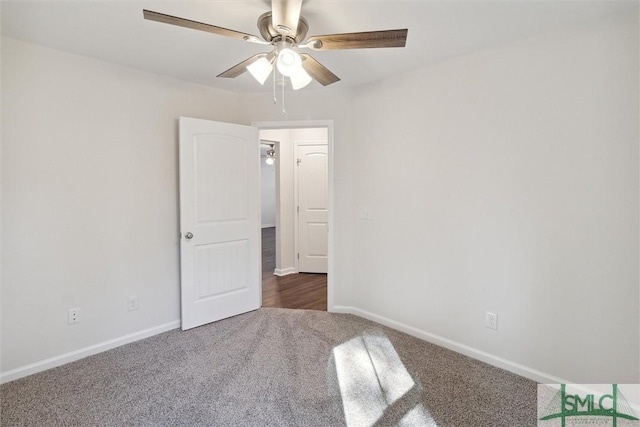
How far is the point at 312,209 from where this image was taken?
205 inches

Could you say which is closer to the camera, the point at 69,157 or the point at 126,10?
the point at 126,10

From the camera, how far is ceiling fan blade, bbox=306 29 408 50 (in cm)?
165

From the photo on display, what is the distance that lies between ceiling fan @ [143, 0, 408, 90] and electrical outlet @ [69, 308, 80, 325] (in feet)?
7.10

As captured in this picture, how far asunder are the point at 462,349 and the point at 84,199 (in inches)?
123

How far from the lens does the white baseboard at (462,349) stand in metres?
2.29

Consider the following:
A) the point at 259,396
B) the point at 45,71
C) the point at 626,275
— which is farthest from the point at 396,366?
the point at 45,71

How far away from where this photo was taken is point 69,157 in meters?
2.55

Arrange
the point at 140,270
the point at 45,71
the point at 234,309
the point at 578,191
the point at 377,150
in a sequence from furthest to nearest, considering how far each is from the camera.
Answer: the point at 234,309 → the point at 377,150 → the point at 140,270 → the point at 45,71 → the point at 578,191

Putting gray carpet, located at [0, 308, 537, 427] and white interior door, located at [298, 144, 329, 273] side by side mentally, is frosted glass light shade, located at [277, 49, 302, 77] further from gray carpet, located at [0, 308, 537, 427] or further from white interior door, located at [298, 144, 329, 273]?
white interior door, located at [298, 144, 329, 273]

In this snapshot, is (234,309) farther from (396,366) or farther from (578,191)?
(578,191)

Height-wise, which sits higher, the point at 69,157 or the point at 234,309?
the point at 69,157

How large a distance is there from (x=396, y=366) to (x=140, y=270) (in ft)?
7.31

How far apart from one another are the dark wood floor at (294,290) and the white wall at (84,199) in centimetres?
119

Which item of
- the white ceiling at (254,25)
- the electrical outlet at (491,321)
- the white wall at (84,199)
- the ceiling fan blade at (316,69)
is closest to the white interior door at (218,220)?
the white wall at (84,199)
